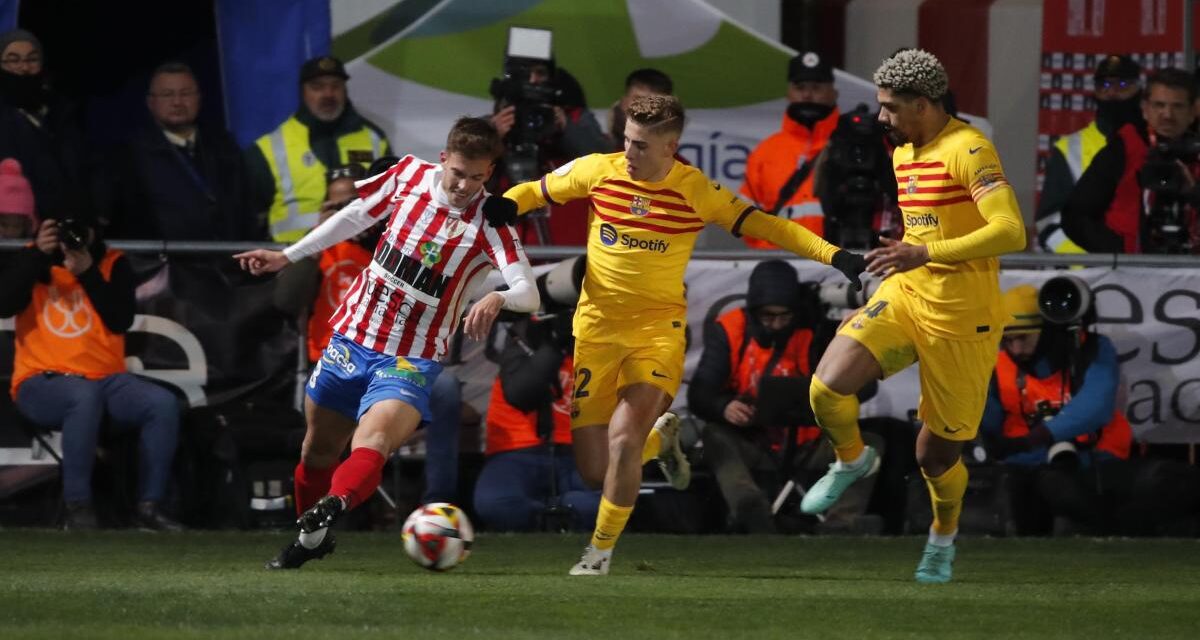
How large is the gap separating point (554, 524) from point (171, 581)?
323 centimetres

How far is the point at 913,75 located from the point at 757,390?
2.73 metres

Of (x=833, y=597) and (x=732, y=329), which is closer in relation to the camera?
(x=833, y=597)

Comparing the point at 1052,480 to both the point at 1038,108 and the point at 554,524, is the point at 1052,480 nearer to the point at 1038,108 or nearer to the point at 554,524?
the point at 554,524

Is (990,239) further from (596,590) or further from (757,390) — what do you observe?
(757,390)

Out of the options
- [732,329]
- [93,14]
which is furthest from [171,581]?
[93,14]

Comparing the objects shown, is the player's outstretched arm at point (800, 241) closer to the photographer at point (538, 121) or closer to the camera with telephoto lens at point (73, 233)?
the photographer at point (538, 121)

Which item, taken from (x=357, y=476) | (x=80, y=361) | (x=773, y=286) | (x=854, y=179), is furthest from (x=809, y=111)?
(x=357, y=476)

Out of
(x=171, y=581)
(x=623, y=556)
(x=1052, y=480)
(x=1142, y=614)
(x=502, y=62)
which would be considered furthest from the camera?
(x=502, y=62)

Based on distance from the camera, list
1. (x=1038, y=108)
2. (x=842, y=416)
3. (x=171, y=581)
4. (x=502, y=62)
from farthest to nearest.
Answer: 1. (x=1038, y=108)
2. (x=502, y=62)
3. (x=842, y=416)
4. (x=171, y=581)

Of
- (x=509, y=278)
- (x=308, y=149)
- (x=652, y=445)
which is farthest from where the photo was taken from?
(x=308, y=149)

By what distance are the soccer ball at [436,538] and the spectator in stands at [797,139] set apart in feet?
13.3

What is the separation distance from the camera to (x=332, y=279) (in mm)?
11375

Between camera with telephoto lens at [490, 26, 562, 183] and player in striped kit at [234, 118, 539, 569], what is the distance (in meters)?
2.75

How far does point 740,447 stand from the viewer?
1123cm
